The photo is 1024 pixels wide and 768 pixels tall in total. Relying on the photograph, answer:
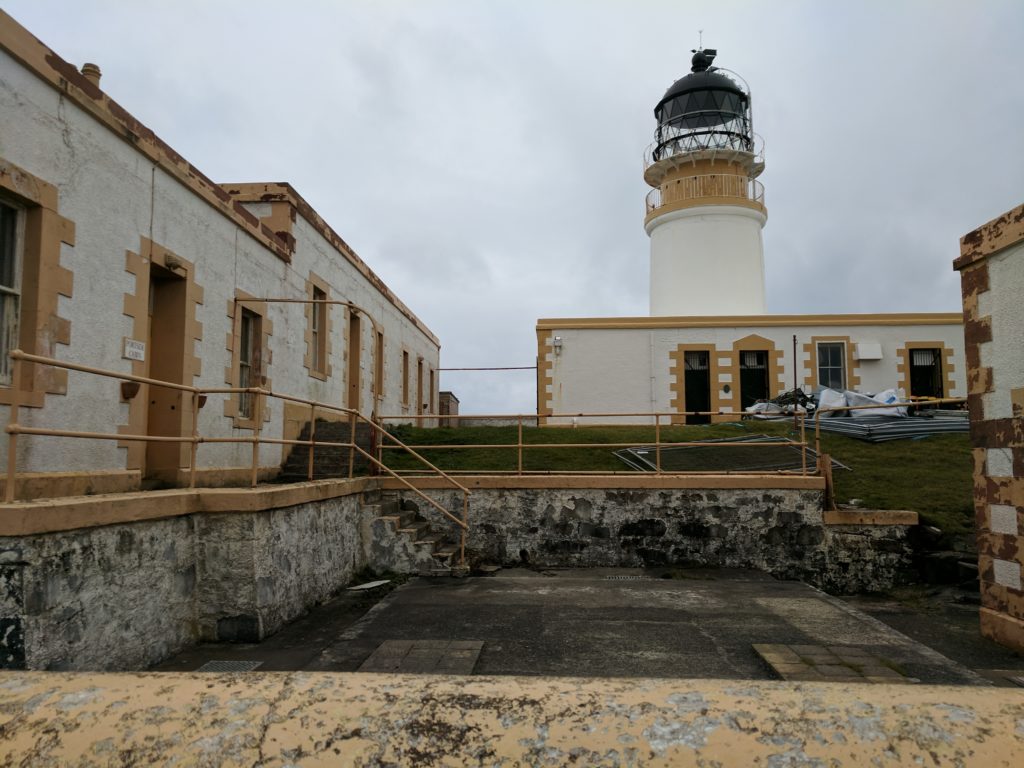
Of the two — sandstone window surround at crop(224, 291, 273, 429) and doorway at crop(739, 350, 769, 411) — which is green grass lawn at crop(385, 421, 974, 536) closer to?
doorway at crop(739, 350, 769, 411)

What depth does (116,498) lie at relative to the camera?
5.30 metres

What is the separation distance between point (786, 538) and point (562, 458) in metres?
4.06

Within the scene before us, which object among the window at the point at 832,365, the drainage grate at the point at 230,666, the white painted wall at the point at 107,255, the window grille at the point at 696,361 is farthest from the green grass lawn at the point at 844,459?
the drainage grate at the point at 230,666

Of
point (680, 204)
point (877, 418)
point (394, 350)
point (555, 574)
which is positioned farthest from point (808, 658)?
point (680, 204)

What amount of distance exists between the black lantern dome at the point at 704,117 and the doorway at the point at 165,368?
20.6 m

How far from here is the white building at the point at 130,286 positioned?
618cm

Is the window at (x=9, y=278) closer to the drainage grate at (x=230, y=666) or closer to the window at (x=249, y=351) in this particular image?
the drainage grate at (x=230, y=666)

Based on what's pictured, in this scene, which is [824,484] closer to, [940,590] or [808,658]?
[940,590]

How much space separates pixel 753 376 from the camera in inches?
757

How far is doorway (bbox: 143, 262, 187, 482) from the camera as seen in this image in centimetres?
847

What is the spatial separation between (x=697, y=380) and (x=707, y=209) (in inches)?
305

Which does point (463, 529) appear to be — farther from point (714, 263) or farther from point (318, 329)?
point (714, 263)

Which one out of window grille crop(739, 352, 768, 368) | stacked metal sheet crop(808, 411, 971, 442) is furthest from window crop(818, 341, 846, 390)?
stacked metal sheet crop(808, 411, 971, 442)

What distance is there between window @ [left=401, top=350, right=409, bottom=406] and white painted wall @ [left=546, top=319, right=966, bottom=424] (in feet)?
13.7
